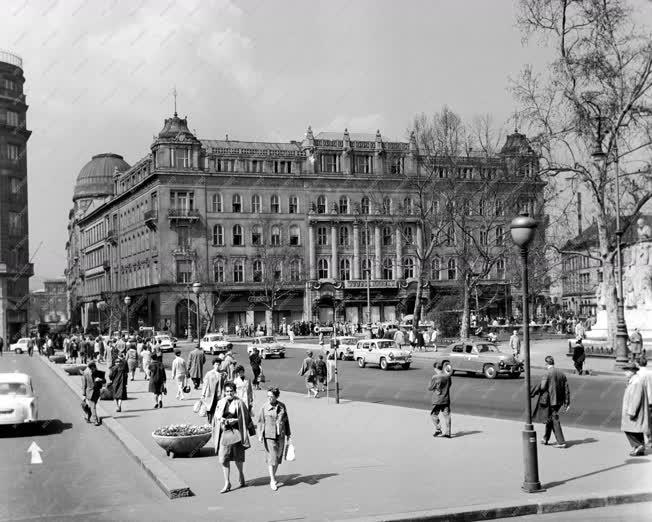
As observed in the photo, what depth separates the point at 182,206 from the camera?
279ft

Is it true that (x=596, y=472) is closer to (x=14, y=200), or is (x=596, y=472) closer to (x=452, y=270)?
(x=452, y=270)

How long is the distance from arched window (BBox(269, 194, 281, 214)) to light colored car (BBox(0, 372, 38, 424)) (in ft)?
225

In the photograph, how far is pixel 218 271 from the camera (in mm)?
85875

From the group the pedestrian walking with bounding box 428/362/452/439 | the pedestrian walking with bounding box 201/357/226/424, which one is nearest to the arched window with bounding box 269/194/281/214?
the pedestrian walking with bounding box 201/357/226/424

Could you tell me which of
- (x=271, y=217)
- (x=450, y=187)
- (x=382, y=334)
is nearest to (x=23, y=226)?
(x=271, y=217)

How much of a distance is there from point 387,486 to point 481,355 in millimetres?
21578

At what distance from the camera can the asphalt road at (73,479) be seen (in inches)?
442

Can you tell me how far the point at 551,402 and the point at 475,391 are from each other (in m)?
12.2

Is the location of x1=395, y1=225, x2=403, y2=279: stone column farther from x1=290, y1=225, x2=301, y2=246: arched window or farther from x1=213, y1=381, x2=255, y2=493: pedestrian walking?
x1=213, y1=381, x2=255, y2=493: pedestrian walking

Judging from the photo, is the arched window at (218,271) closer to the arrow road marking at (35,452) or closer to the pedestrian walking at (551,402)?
the arrow road marking at (35,452)

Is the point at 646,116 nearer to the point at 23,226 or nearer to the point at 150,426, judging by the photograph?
the point at 150,426

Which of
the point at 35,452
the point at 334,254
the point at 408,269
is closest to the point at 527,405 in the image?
the point at 35,452

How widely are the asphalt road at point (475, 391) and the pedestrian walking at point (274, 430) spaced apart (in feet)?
28.0

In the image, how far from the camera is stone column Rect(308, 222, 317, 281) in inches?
3474
